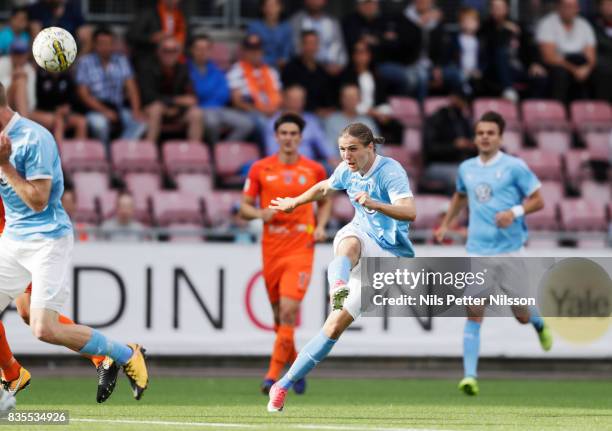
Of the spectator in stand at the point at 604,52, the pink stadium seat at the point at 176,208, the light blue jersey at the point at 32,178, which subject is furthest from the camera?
the spectator in stand at the point at 604,52

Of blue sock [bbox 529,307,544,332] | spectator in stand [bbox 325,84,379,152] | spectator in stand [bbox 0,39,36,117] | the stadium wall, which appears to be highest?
spectator in stand [bbox 0,39,36,117]

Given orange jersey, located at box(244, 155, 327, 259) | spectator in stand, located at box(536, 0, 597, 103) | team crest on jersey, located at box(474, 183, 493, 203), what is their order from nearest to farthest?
orange jersey, located at box(244, 155, 327, 259) → team crest on jersey, located at box(474, 183, 493, 203) → spectator in stand, located at box(536, 0, 597, 103)

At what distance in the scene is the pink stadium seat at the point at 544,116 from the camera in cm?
2000

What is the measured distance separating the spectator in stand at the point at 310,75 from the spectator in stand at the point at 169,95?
1.40m

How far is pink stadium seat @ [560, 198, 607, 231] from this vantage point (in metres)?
18.1

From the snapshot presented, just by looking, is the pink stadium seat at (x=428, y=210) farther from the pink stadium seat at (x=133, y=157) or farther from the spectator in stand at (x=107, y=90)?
the spectator in stand at (x=107, y=90)

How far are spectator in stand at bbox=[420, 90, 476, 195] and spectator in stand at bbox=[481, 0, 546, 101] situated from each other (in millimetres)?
1511

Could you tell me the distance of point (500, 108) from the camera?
20.0 metres

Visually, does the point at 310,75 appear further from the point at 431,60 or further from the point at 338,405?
the point at 338,405

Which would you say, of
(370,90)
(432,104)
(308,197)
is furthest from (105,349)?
(432,104)

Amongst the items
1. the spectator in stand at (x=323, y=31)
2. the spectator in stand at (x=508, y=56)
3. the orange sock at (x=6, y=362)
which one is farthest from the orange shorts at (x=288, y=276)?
the spectator in stand at (x=508, y=56)

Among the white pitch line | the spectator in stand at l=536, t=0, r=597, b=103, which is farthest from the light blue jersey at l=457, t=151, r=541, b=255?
the spectator in stand at l=536, t=0, r=597, b=103

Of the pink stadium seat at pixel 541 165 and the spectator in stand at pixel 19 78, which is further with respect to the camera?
the pink stadium seat at pixel 541 165

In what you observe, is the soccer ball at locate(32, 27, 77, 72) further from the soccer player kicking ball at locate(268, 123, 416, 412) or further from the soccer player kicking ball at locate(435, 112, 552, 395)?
the soccer player kicking ball at locate(435, 112, 552, 395)
